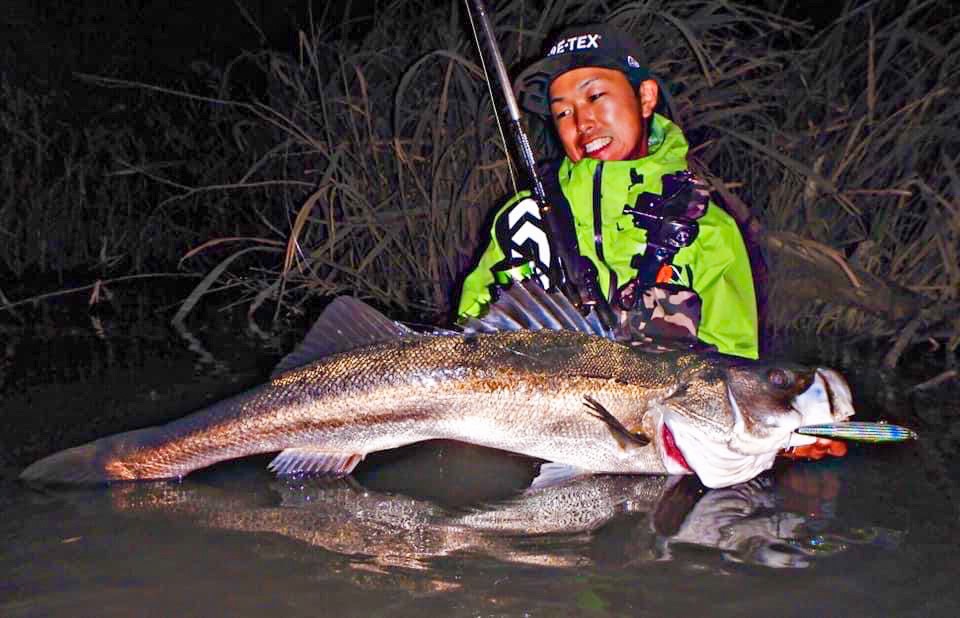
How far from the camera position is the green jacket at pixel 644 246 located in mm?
3383

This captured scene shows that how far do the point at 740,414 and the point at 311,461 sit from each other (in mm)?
1337

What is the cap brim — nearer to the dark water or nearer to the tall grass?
the tall grass

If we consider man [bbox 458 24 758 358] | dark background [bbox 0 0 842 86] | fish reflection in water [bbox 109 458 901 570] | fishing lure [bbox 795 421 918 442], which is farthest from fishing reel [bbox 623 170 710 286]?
dark background [bbox 0 0 842 86]

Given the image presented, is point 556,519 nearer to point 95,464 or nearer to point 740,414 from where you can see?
point 740,414

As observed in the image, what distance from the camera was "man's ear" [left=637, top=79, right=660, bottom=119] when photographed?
4023 mm

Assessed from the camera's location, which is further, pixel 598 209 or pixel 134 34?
pixel 134 34

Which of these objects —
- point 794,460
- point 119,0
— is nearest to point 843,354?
point 794,460

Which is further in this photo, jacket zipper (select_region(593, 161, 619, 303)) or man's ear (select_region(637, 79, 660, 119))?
man's ear (select_region(637, 79, 660, 119))

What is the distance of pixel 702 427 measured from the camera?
266 cm

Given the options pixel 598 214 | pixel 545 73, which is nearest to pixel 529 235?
pixel 598 214

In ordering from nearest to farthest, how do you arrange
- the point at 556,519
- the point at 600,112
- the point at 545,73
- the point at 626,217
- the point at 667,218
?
the point at 556,519, the point at 667,218, the point at 626,217, the point at 600,112, the point at 545,73

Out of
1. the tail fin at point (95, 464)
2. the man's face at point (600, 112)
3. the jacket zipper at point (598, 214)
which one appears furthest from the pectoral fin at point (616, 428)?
the man's face at point (600, 112)

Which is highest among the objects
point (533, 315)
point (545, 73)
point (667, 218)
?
point (545, 73)

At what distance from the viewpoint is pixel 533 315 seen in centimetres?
293
